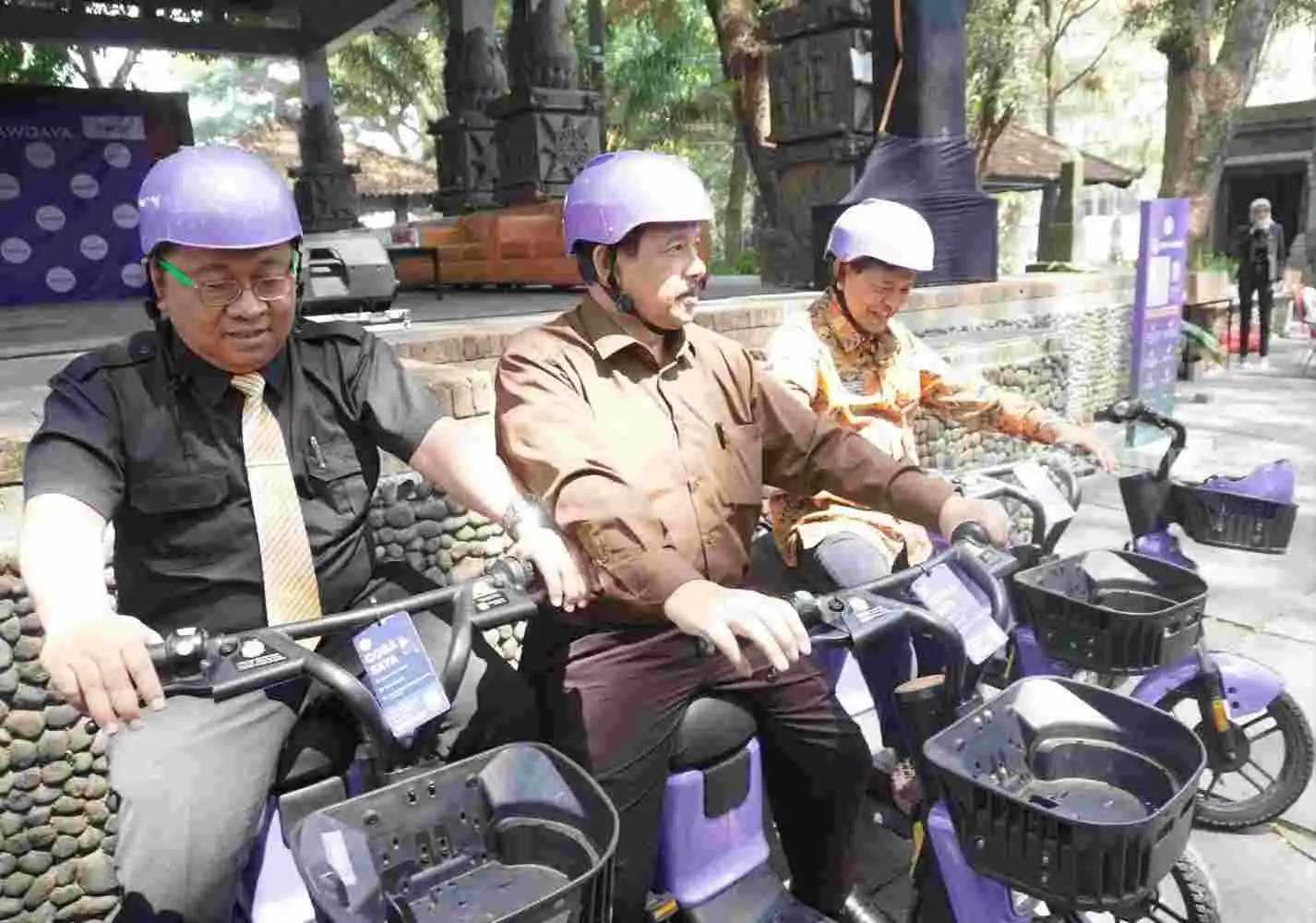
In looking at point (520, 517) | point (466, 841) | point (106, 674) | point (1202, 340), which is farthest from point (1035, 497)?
point (1202, 340)

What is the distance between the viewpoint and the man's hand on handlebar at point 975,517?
2043mm

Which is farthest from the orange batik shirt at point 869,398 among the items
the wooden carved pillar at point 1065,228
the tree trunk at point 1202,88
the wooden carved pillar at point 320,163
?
the wooden carved pillar at point 320,163

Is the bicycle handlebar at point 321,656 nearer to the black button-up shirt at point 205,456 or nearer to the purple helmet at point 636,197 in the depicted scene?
the black button-up shirt at point 205,456

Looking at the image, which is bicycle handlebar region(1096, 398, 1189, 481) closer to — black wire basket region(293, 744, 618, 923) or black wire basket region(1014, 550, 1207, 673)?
black wire basket region(1014, 550, 1207, 673)

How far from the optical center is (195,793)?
1.69 meters

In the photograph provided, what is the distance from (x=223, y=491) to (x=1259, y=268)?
12325 millimetres

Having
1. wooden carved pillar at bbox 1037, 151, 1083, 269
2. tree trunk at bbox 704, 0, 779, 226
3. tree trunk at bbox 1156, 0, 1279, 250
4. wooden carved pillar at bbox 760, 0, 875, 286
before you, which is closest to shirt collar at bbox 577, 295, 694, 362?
wooden carved pillar at bbox 760, 0, 875, 286

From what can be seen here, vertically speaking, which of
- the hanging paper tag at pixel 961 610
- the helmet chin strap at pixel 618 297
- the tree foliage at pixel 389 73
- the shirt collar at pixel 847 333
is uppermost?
the tree foliage at pixel 389 73

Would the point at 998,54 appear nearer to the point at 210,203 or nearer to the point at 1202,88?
the point at 1202,88

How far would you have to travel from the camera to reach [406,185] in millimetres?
29438

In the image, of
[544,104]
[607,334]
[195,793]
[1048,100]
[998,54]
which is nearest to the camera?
[195,793]

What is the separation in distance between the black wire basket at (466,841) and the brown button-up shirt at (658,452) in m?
0.45

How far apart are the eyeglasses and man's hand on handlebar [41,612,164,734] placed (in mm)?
736

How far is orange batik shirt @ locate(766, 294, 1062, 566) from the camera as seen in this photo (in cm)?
296
